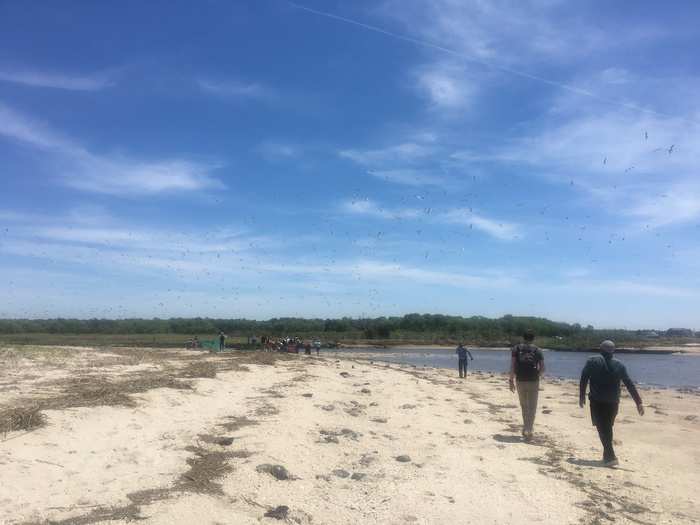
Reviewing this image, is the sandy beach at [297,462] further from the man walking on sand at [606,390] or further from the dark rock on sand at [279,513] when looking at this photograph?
the man walking on sand at [606,390]

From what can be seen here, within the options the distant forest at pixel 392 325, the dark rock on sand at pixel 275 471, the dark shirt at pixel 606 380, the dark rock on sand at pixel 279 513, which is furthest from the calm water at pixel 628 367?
the distant forest at pixel 392 325

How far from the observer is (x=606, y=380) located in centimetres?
909

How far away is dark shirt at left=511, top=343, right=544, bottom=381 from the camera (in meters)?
10.6

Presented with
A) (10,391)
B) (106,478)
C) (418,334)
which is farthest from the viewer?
(418,334)

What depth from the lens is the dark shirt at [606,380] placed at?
902 centimetres

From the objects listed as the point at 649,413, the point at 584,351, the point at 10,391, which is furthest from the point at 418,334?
the point at 10,391

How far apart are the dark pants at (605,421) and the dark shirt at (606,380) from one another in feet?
0.26

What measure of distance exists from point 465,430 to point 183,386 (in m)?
6.19

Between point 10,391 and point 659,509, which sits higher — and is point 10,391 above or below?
above

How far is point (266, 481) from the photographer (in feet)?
22.6

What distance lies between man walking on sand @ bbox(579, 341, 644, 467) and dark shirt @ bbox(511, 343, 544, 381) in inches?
52.0

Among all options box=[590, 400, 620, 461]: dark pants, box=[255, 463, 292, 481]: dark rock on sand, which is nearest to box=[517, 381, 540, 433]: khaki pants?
box=[590, 400, 620, 461]: dark pants

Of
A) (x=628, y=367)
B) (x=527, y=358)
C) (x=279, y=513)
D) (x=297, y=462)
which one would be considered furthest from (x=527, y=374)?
(x=628, y=367)

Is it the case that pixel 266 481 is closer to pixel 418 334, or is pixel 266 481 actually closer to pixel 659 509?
pixel 659 509
